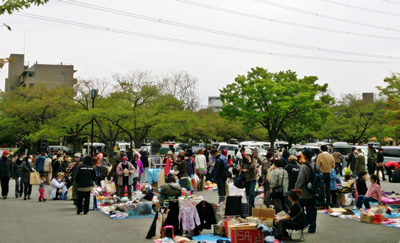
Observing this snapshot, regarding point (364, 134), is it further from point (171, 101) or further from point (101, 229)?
point (101, 229)

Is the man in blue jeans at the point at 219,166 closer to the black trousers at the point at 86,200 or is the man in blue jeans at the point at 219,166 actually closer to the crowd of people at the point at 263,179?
the crowd of people at the point at 263,179

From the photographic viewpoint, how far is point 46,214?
1241 cm

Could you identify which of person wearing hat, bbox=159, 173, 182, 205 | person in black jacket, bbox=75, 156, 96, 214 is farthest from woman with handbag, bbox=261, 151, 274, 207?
person in black jacket, bbox=75, 156, 96, 214

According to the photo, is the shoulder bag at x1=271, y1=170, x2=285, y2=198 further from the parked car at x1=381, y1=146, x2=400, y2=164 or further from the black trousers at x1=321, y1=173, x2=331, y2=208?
the parked car at x1=381, y1=146, x2=400, y2=164

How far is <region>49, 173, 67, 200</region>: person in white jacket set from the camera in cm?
1620

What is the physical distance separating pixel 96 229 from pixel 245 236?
394 centimetres

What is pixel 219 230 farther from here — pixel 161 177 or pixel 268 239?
pixel 161 177

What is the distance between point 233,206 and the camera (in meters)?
9.44

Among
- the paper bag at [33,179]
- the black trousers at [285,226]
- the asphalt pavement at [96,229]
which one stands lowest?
the asphalt pavement at [96,229]

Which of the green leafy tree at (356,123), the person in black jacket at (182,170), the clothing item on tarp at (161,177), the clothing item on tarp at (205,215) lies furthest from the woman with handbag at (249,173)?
the green leafy tree at (356,123)

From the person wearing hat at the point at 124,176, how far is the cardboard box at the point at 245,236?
735 centimetres

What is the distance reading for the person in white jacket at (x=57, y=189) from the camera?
16203 mm

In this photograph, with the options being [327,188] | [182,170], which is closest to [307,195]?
[327,188]

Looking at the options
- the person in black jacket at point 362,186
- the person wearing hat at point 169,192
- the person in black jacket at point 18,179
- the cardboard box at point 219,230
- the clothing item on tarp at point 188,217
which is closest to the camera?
the clothing item on tarp at point 188,217
